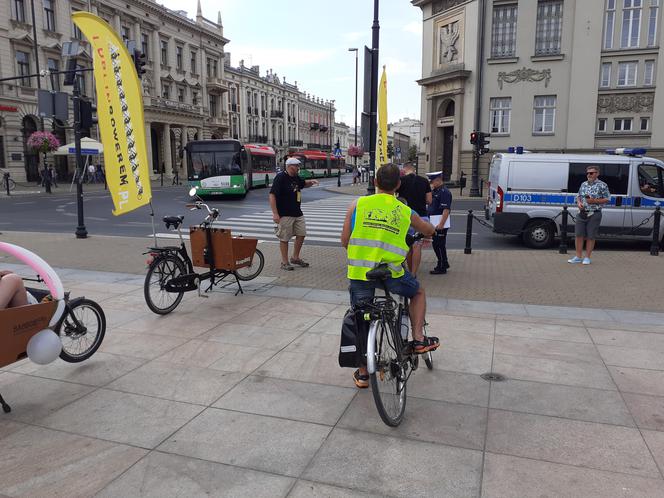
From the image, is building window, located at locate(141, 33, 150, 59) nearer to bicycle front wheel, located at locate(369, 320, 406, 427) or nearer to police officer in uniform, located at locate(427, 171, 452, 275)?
police officer in uniform, located at locate(427, 171, 452, 275)

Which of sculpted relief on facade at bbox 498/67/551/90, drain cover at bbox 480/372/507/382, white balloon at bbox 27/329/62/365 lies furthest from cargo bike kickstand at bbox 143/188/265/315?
sculpted relief on facade at bbox 498/67/551/90

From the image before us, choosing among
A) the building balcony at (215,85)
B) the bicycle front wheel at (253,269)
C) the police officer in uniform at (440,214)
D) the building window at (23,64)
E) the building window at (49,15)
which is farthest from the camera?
the building balcony at (215,85)

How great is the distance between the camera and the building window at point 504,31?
32375 mm

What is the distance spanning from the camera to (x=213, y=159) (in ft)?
Answer: 86.4

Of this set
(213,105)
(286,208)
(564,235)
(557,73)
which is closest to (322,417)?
(286,208)

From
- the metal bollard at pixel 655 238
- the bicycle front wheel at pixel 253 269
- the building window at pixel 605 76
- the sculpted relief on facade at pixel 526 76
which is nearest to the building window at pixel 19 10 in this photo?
the sculpted relief on facade at pixel 526 76

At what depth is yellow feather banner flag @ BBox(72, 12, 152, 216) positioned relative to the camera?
7652 mm

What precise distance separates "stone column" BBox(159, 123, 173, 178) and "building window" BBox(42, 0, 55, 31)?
1411 centimetres

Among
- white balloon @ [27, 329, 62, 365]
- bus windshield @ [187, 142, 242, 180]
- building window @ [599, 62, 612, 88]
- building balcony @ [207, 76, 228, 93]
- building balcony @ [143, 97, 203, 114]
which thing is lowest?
white balloon @ [27, 329, 62, 365]

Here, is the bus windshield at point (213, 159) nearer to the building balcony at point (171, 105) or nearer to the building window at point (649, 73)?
the building window at point (649, 73)

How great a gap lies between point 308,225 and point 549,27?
24.0 metres

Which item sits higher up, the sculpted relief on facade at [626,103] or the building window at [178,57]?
the building window at [178,57]

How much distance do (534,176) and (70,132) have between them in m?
42.1

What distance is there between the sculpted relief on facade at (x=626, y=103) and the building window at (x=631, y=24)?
112 inches
